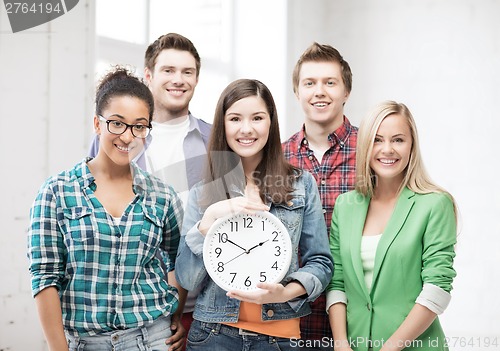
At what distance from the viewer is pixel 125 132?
1.69 meters

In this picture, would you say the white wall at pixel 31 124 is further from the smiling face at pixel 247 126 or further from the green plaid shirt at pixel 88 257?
the smiling face at pixel 247 126

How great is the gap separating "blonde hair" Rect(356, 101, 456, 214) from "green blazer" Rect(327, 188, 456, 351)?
0.20 feet

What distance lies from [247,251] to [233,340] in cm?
24

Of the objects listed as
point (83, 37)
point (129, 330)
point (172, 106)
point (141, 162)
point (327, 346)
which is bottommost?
point (327, 346)

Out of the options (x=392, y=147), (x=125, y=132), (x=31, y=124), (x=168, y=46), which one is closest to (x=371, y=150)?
(x=392, y=147)

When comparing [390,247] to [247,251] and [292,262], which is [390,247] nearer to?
[292,262]

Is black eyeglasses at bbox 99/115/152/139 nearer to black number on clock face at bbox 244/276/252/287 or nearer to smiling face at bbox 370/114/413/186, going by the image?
black number on clock face at bbox 244/276/252/287

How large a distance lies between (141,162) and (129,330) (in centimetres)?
66

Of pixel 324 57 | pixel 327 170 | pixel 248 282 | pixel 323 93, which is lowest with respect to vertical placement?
pixel 248 282

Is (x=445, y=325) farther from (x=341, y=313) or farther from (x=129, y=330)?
(x=129, y=330)

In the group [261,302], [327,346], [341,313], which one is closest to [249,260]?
[261,302]

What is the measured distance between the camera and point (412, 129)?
1.92 metres

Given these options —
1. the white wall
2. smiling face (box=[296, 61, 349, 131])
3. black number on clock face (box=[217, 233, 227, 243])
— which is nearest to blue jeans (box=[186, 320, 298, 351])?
black number on clock face (box=[217, 233, 227, 243])

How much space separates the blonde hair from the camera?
1902 mm
